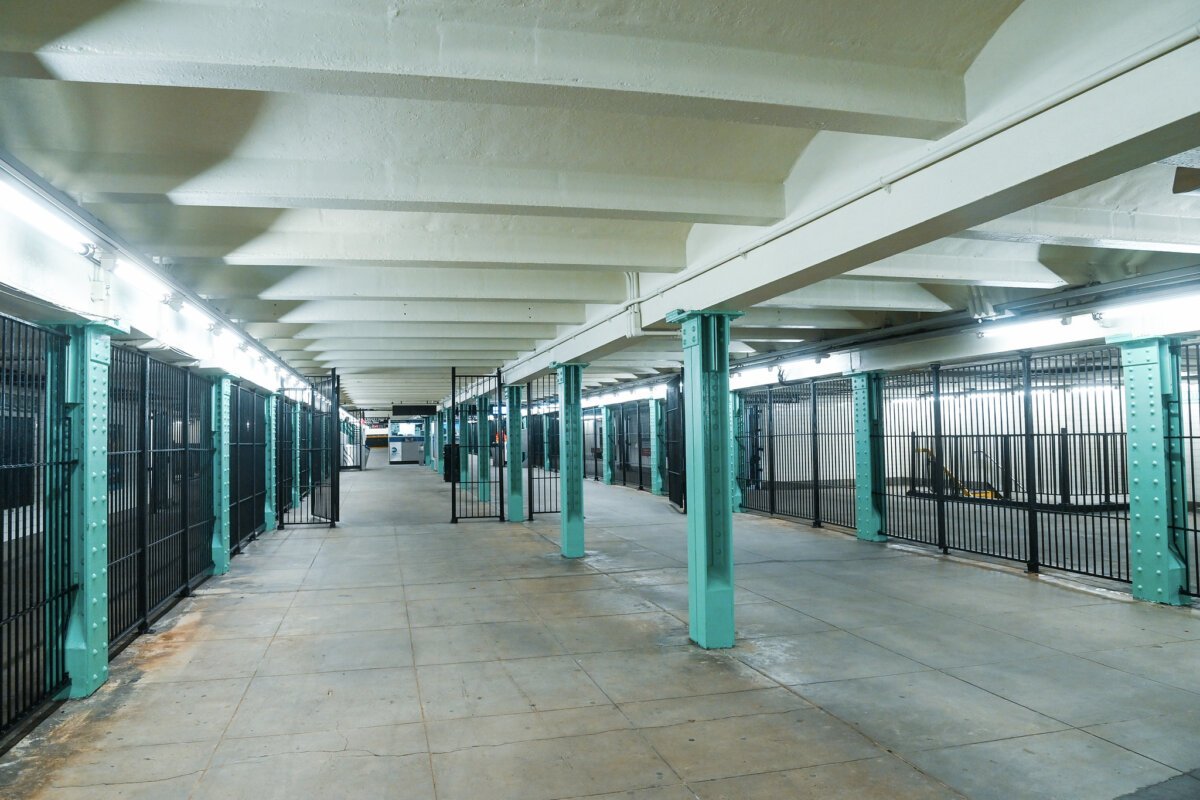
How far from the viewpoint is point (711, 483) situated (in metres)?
6.97

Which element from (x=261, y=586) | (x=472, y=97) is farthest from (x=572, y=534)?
(x=472, y=97)

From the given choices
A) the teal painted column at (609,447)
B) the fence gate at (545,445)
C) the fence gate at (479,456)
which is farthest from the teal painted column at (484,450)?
the teal painted column at (609,447)

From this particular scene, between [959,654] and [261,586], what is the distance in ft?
28.6

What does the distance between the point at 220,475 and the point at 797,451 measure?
76.9ft

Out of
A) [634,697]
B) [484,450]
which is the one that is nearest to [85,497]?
[634,697]

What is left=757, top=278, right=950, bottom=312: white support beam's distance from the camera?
8.36 meters

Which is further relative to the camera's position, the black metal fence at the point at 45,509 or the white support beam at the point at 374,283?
the white support beam at the point at 374,283

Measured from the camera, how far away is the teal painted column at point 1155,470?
8281 millimetres

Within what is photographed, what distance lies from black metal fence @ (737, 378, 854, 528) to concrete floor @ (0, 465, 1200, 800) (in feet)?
19.6

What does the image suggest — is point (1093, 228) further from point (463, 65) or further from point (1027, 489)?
point (1027, 489)

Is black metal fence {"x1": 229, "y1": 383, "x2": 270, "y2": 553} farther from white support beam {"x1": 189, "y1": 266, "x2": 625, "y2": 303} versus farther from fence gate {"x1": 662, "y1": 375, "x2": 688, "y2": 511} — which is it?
fence gate {"x1": 662, "y1": 375, "x2": 688, "y2": 511}

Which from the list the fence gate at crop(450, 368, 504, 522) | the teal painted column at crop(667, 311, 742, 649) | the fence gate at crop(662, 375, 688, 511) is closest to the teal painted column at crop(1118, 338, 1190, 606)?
the teal painted column at crop(667, 311, 742, 649)

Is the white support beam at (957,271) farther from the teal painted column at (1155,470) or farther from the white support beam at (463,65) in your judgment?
the white support beam at (463,65)

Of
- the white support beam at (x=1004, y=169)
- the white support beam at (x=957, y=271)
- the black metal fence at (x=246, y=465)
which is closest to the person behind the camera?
the white support beam at (x=1004, y=169)
